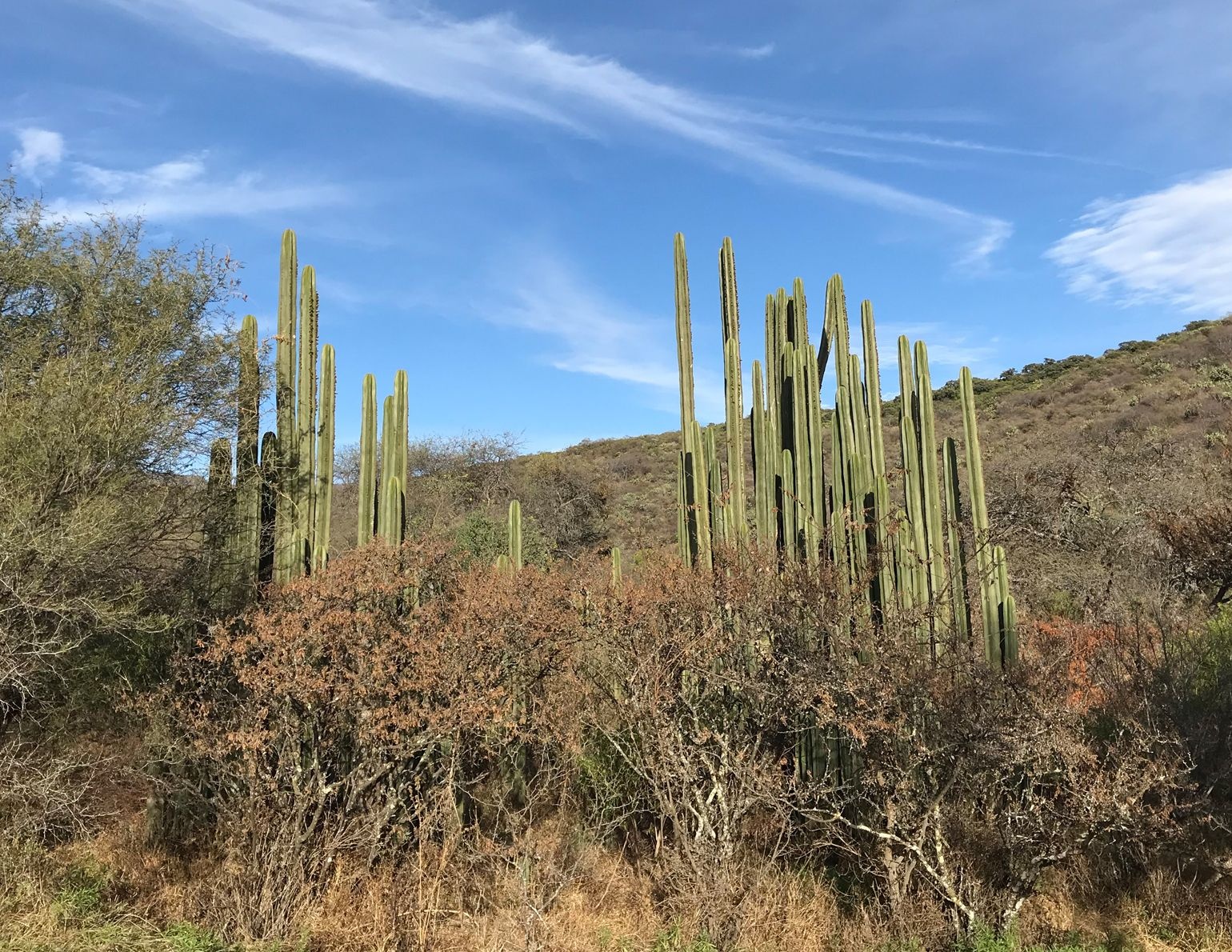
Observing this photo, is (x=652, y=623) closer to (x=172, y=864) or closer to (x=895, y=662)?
(x=895, y=662)

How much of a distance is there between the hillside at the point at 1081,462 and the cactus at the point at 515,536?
1561mm

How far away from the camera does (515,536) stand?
856 centimetres

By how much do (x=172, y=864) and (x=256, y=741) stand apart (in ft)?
6.76

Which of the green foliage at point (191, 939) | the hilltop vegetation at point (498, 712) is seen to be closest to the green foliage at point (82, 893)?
the hilltop vegetation at point (498, 712)

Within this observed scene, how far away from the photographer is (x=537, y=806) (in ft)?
23.7

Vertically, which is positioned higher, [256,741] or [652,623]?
[652,623]

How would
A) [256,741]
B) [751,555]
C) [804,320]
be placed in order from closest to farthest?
[256,741]
[751,555]
[804,320]

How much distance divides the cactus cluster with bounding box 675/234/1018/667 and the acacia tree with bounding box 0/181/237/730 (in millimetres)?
4539

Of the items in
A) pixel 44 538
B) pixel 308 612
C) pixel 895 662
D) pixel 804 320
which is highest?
pixel 804 320

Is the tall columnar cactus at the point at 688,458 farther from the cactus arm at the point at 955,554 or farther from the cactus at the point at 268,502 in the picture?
the cactus at the point at 268,502

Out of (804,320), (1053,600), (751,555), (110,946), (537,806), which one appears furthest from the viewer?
(1053,600)

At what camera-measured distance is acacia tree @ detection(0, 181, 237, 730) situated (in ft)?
18.5

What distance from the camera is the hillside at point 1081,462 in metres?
13.7

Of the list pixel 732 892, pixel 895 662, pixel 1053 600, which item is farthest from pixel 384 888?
pixel 1053 600
